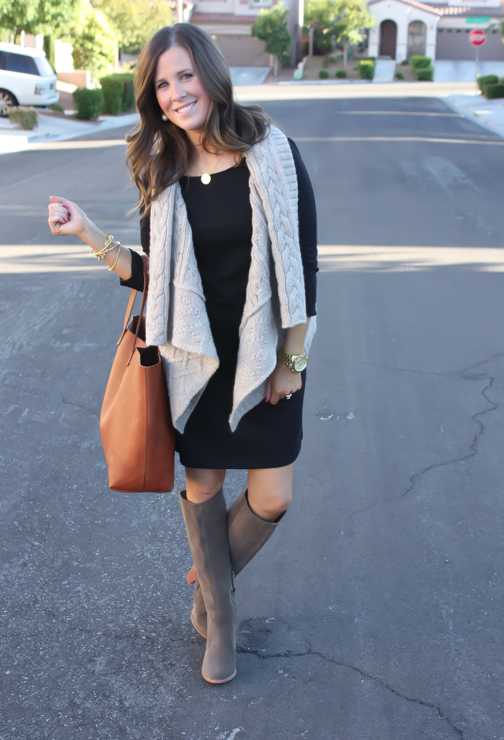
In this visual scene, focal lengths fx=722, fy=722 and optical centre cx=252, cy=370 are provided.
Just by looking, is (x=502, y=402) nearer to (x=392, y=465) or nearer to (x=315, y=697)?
(x=392, y=465)

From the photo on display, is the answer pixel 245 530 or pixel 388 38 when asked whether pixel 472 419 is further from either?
pixel 388 38

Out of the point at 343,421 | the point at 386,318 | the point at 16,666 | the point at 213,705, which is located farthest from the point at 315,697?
the point at 386,318

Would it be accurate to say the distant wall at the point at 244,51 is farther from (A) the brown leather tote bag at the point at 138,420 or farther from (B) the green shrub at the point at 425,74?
(A) the brown leather tote bag at the point at 138,420

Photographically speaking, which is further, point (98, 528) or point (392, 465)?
point (392, 465)

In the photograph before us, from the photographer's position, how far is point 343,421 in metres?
4.08

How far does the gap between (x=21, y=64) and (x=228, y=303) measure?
21359mm

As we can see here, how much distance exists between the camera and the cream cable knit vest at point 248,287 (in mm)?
2020

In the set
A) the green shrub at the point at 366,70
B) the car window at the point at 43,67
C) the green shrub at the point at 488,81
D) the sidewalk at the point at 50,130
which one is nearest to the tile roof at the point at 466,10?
the green shrub at the point at 366,70

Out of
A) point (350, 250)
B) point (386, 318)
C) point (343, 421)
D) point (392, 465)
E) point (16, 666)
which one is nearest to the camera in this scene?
point (16, 666)

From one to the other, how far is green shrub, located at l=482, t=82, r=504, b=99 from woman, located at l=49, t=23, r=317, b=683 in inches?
1265

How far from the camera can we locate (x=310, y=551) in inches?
117

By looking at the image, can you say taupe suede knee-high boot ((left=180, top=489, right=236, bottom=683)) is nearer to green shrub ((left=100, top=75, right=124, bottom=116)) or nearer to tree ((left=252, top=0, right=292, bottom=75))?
green shrub ((left=100, top=75, right=124, bottom=116))

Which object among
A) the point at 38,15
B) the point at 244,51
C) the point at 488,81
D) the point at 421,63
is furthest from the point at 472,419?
the point at 244,51

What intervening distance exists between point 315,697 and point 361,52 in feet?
226
